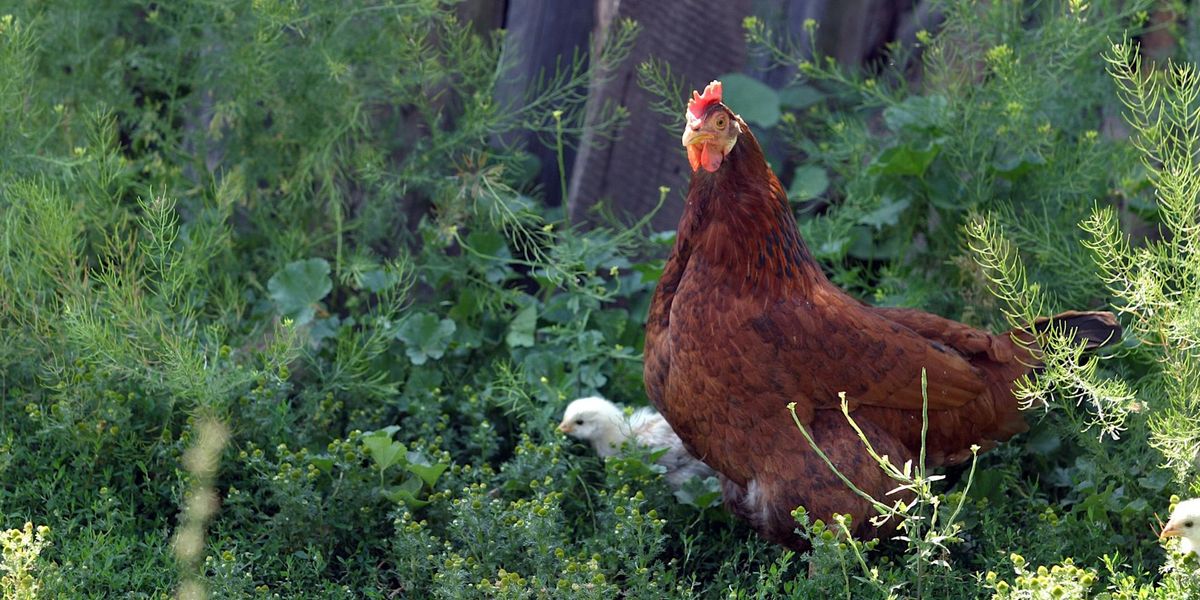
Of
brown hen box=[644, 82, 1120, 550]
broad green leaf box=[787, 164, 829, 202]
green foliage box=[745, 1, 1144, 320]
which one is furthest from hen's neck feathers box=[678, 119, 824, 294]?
broad green leaf box=[787, 164, 829, 202]

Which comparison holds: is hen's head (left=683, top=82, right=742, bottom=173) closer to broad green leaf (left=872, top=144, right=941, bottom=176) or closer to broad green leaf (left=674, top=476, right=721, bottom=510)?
broad green leaf (left=674, top=476, right=721, bottom=510)

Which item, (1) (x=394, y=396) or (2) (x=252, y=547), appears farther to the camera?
(1) (x=394, y=396)

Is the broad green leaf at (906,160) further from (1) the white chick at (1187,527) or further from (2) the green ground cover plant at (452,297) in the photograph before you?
(1) the white chick at (1187,527)

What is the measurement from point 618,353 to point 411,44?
122 cm

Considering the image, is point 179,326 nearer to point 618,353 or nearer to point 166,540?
point 166,540

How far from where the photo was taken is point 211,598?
280 centimetres

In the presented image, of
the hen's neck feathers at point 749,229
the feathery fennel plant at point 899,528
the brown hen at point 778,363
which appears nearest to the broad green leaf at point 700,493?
the brown hen at point 778,363

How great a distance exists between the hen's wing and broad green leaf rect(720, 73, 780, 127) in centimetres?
140

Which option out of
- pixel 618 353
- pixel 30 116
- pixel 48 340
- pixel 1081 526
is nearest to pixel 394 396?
pixel 618 353

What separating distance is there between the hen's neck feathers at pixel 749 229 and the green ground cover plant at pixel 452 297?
19.9 inches

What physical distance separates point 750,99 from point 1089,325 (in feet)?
5.36

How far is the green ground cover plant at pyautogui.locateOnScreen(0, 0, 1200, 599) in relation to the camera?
9.80 feet

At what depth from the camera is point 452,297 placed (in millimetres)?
4184

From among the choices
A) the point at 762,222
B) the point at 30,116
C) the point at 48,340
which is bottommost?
the point at 48,340
